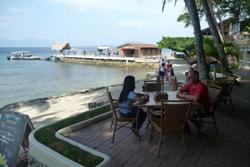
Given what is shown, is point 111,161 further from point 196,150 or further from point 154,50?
point 154,50

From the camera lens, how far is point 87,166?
14.0ft

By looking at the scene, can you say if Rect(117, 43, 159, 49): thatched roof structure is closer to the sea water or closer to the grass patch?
the sea water

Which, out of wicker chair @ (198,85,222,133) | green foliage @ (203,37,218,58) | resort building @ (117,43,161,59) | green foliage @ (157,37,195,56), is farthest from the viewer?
resort building @ (117,43,161,59)

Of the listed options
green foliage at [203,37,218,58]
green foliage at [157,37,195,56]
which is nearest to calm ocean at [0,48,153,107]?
green foliage at [157,37,195,56]

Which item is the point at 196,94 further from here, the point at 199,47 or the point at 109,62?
the point at 109,62

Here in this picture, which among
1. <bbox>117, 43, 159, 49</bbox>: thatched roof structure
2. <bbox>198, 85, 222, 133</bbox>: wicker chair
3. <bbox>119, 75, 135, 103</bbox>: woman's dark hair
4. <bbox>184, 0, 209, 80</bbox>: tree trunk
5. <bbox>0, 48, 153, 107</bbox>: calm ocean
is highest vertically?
<bbox>117, 43, 159, 49</bbox>: thatched roof structure

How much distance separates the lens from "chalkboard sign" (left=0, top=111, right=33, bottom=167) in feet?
16.5

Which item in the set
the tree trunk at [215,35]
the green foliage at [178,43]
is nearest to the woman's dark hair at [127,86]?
the tree trunk at [215,35]

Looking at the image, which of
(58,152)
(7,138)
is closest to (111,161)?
(58,152)

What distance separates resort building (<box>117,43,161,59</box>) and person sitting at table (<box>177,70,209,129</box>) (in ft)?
170

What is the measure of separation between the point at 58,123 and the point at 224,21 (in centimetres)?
3085

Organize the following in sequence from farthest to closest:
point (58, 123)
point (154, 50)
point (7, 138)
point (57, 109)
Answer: point (154, 50), point (57, 109), point (58, 123), point (7, 138)

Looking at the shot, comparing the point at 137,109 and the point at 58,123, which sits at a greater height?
the point at 137,109

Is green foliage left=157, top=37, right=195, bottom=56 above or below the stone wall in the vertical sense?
above
